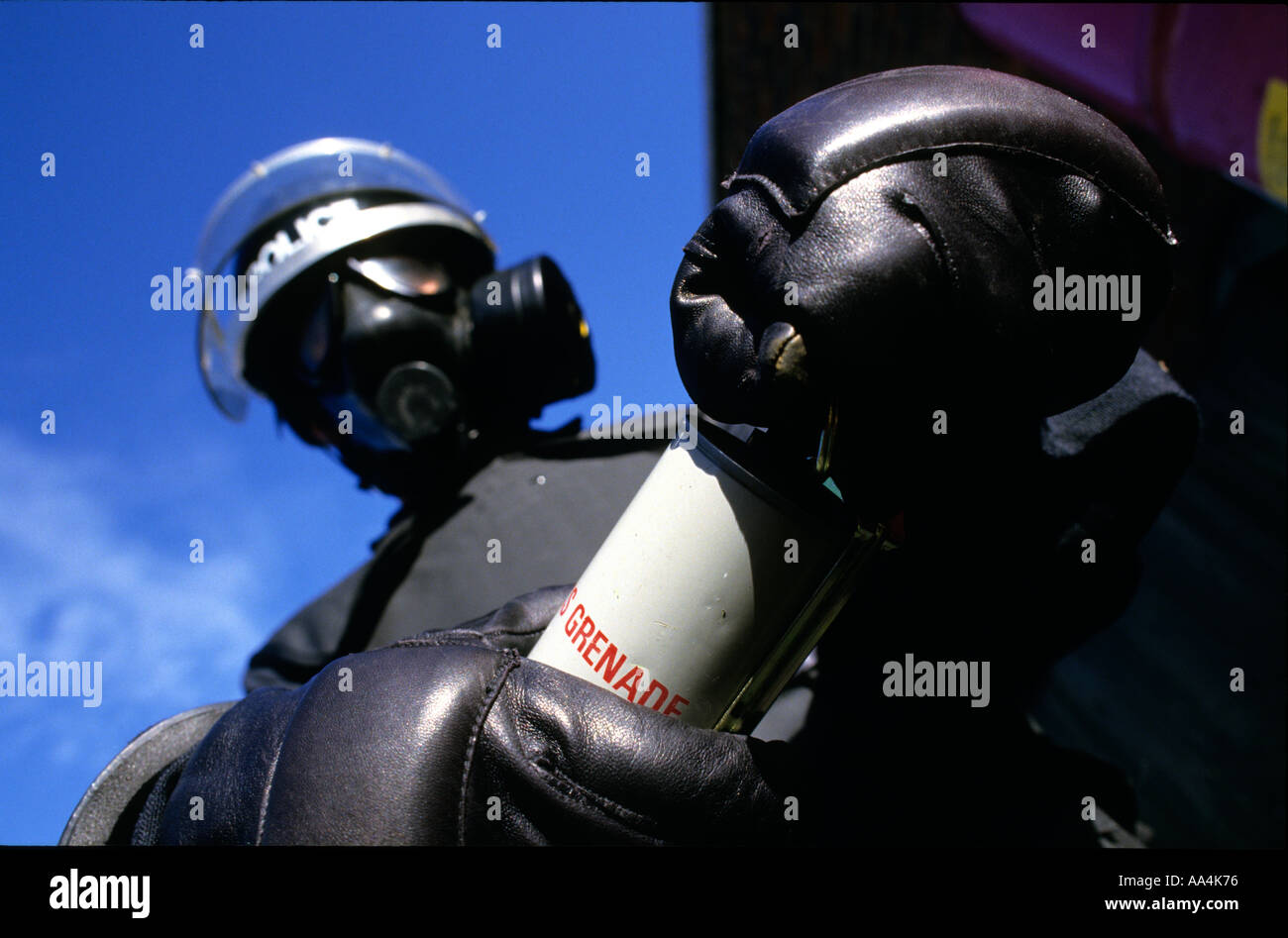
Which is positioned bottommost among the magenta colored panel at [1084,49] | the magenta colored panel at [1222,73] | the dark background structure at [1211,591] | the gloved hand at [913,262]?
the dark background structure at [1211,591]

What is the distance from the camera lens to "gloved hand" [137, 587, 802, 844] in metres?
0.80

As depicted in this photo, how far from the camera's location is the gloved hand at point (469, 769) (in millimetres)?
803

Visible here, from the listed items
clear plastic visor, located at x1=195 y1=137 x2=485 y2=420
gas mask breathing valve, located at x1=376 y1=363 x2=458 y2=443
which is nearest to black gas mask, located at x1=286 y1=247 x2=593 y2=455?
gas mask breathing valve, located at x1=376 y1=363 x2=458 y2=443

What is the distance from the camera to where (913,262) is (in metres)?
0.82

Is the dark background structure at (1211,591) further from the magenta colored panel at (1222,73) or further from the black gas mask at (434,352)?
the black gas mask at (434,352)

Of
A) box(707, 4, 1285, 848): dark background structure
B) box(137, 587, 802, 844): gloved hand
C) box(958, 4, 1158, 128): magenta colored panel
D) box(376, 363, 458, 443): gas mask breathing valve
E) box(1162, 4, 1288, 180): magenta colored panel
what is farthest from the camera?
box(707, 4, 1285, 848): dark background structure

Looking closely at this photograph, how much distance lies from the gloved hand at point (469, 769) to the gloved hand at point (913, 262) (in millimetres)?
365

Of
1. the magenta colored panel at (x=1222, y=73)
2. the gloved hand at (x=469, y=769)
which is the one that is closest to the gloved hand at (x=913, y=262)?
the gloved hand at (x=469, y=769)

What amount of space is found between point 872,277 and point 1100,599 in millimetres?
907

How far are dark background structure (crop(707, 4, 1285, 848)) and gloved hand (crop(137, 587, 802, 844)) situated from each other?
2468 millimetres

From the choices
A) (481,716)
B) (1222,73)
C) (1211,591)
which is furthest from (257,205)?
Result: (1211,591)

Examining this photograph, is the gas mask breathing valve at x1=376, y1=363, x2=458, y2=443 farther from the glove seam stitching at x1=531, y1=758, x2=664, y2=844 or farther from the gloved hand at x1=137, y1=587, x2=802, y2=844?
the glove seam stitching at x1=531, y1=758, x2=664, y2=844

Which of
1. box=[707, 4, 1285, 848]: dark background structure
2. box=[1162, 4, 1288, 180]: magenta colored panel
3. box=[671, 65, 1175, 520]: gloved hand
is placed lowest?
box=[707, 4, 1285, 848]: dark background structure
